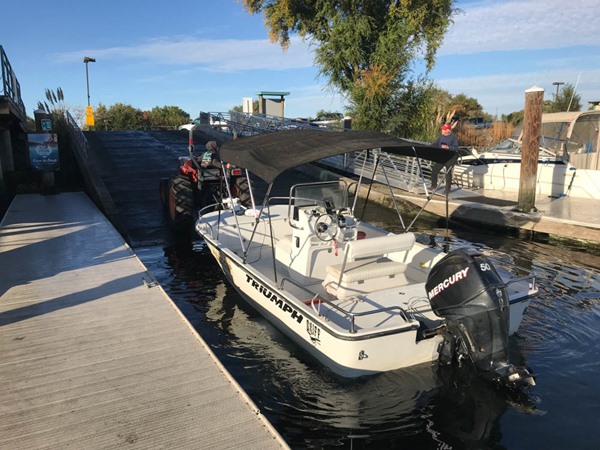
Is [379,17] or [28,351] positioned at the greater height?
[379,17]

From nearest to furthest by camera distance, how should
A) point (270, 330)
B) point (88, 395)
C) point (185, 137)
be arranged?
point (88, 395) < point (270, 330) < point (185, 137)

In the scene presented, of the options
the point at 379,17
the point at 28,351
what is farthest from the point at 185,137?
the point at 28,351

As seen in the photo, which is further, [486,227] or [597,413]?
[486,227]

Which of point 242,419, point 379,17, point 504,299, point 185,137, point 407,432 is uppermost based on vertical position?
point 379,17

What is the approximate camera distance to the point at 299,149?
5.20m

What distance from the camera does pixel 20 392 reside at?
150 inches

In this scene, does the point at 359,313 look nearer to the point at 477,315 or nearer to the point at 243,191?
the point at 477,315

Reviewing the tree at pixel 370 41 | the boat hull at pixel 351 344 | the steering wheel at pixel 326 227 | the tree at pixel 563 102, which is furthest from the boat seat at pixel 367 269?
the tree at pixel 563 102

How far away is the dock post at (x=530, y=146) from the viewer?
34.5ft

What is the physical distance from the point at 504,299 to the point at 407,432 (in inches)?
55.9

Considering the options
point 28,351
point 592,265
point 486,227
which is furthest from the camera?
point 486,227

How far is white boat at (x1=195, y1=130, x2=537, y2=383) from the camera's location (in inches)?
162

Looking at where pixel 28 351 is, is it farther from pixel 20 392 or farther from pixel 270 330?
pixel 270 330

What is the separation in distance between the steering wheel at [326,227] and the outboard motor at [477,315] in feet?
5.79
